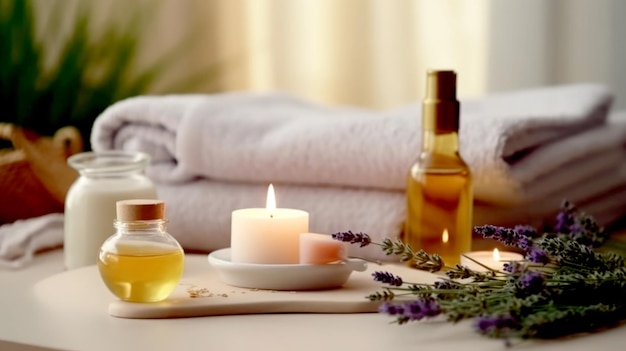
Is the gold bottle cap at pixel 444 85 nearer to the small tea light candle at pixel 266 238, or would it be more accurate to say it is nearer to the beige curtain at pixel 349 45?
the small tea light candle at pixel 266 238

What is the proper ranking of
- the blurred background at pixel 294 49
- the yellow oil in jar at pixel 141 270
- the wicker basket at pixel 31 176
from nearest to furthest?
the yellow oil in jar at pixel 141 270, the wicker basket at pixel 31 176, the blurred background at pixel 294 49

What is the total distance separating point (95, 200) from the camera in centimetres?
86

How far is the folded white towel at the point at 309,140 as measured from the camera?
34.3 inches

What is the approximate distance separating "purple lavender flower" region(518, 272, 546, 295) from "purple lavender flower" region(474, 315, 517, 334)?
3 cm

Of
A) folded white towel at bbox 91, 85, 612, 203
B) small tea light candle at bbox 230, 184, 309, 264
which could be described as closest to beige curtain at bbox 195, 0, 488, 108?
folded white towel at bbox 91, 85, 612, 203

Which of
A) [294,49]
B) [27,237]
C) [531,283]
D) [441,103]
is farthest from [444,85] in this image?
[294,49]

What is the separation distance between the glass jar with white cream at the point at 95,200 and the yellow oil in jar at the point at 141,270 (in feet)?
0.67

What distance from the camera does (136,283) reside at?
65 cm

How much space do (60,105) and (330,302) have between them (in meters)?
0.80

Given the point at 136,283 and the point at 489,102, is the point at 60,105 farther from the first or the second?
the point at 136,283

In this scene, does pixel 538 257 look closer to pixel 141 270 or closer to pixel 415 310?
pixel 415 310

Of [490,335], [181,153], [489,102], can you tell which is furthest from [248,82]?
[490,335]

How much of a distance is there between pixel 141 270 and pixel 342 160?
1.00ft

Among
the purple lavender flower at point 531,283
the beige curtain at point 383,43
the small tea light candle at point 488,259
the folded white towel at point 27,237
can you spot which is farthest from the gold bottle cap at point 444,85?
the beige curtain at point 383,43
